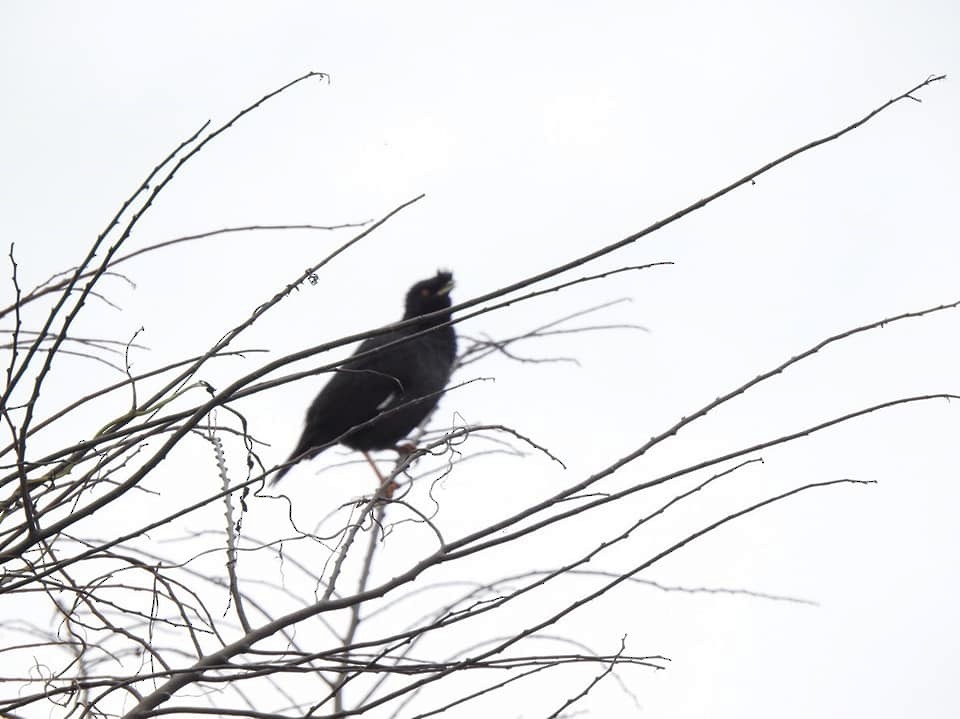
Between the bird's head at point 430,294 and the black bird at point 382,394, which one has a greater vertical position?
the bird's head at point 430,294

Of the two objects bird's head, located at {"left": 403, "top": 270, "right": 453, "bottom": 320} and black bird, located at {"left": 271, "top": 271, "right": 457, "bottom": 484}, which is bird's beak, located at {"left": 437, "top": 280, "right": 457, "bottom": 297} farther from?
black bird, located at {"left": 271, "top": 271, "right": 457, "bottom": 484}

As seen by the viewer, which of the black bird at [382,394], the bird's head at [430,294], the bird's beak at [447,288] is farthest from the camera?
the bird's head at [430,294]

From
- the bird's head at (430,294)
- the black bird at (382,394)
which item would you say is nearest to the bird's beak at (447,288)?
the bird's head at (430,294)

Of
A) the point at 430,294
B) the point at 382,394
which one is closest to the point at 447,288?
the point at 430,294

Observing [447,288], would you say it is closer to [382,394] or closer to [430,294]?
[430,294]

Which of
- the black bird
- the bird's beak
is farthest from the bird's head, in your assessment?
the black bird

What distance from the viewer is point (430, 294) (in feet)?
23.7

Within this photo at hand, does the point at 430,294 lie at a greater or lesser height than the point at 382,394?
greater

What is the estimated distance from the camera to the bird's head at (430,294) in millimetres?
7178

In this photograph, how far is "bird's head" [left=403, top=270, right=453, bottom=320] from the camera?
718 centimetres

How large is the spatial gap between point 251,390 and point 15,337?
328mm

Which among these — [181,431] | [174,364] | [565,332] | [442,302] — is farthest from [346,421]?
[181,431]

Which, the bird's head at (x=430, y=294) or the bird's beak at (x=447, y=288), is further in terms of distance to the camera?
the bird's head at (x=430, y=294)

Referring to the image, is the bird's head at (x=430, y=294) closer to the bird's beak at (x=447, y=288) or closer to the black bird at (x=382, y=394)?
the bird's beak at (x=447, y=288)
